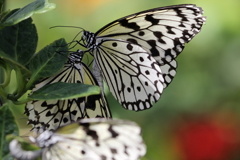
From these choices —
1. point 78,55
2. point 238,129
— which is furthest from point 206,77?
point 78,55

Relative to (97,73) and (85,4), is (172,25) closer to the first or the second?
(97,73)

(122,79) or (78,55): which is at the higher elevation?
(78,55)

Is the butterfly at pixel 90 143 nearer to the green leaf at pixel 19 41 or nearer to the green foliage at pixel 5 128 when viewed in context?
the green foliage at pixel 5 128

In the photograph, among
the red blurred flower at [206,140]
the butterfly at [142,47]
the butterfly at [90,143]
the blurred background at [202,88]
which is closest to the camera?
the butterfly at [90,143]

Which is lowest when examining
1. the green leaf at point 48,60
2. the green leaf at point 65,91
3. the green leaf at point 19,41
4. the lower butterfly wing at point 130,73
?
the lower butterfly wing at point 130,73

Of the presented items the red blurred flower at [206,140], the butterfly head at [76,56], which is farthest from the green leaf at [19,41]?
the red blurred flower at [206,140]

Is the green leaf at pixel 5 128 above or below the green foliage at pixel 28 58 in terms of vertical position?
below
